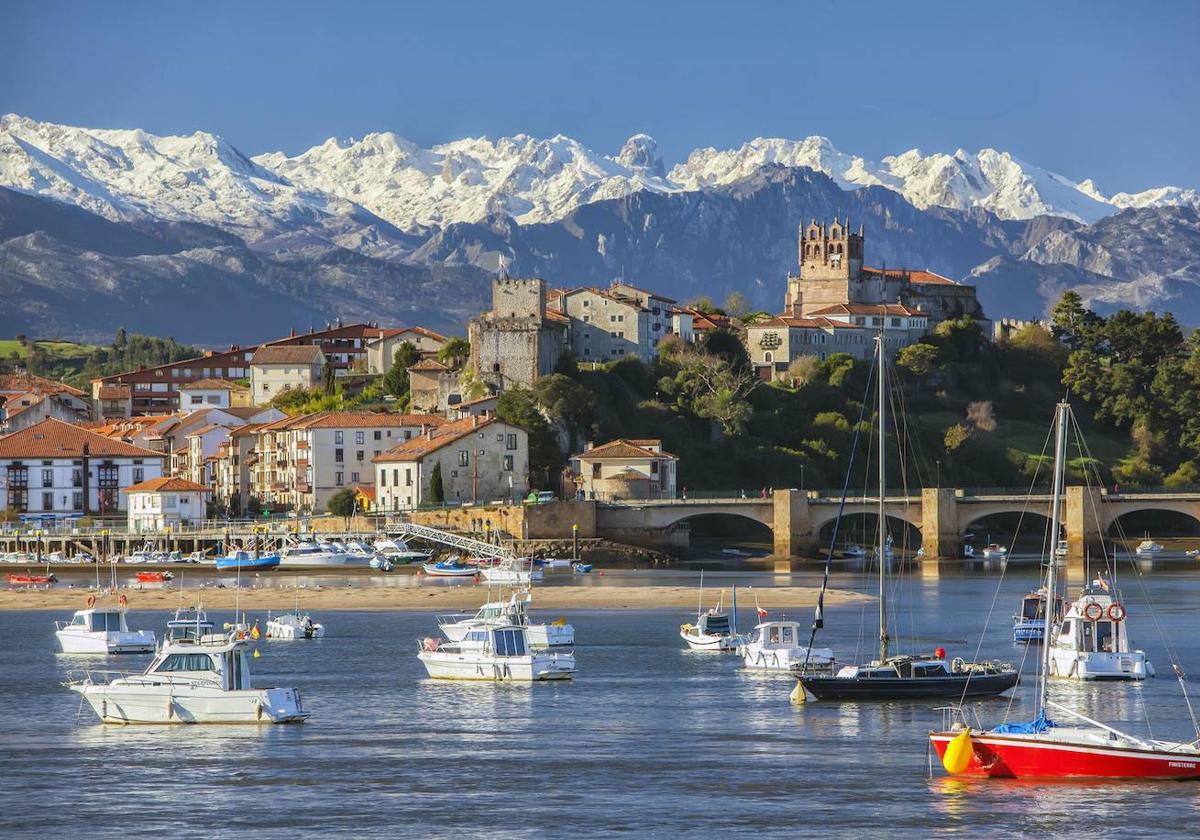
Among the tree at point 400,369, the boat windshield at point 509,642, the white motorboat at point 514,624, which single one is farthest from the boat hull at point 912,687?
the tree at point 400,369

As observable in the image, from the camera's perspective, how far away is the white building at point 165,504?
135375 millimetres

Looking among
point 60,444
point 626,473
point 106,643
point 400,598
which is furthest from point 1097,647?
point 60,444

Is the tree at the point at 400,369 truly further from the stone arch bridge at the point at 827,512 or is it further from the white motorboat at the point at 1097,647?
the white motorboat at the point at 1097,647

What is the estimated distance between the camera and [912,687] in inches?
2275

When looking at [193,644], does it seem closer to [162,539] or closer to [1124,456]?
[162,539]

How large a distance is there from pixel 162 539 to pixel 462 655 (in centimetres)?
6959

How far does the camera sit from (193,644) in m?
53.1

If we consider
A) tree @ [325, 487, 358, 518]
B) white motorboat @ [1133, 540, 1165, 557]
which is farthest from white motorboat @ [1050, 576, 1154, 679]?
tree @ [325, 487, 358, 518]

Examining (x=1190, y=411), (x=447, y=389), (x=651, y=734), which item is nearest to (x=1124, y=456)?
(x=1190, y=411)

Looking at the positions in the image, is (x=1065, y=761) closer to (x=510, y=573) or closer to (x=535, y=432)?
(x=510, y=573)

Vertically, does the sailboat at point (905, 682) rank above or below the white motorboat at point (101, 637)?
below

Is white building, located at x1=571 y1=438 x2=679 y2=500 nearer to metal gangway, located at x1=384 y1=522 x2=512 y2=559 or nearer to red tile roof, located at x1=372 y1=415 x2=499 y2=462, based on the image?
red tile roof, located at x1=372 y1=415 x2=499 y2=462

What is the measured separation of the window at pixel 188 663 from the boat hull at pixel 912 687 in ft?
53.9

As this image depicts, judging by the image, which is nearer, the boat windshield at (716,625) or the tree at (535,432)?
the boat windshield at (716,625)
